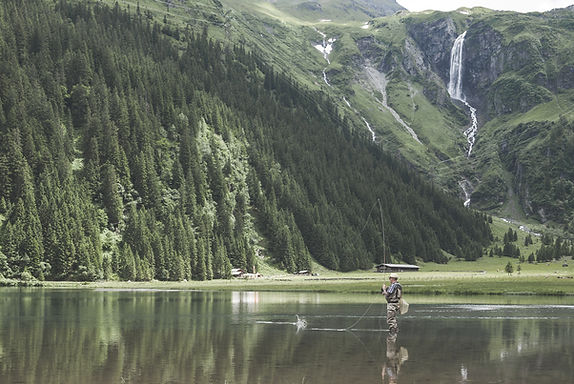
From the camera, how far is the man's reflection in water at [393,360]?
24.3 m

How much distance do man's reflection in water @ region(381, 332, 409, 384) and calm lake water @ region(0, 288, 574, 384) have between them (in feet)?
0.15

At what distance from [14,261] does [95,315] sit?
83.6 metres

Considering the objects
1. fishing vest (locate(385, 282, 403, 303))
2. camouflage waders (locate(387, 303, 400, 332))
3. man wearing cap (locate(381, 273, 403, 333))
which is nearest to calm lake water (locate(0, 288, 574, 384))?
camouflage waders (locate(387, 303, 400, 332))

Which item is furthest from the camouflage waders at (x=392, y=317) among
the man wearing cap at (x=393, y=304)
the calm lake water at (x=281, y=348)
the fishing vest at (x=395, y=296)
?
the calm lake water at (x=281, y=348)

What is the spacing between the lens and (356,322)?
4712 cm

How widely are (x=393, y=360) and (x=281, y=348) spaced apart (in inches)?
240

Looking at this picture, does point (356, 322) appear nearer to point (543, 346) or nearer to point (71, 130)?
point (543, 346)

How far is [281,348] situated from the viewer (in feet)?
106

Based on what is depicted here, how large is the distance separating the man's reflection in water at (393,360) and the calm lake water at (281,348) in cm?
5

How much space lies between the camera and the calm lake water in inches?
965

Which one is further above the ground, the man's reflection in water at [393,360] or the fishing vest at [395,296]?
the fishing vest at [395,296]

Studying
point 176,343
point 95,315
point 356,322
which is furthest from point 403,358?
point 95,315

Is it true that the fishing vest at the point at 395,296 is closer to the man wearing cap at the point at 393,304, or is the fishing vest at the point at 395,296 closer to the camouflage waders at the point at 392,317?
the man wearing cap at the point at 393,304

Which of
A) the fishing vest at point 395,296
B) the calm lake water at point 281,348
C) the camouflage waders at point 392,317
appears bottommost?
the calm lake water at point 281,348
